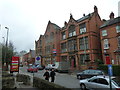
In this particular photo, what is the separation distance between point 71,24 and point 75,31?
285cm

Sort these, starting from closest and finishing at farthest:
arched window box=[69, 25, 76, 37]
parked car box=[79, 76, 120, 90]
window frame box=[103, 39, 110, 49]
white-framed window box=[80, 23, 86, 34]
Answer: parked car box=[79, 76, 120, 90], window frame box=[103, 39, 110, 49], white-framed window box=[80, 23, 86, 34], arched window box=[69, 25, 76, 37]

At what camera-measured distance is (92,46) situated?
92.9 feet

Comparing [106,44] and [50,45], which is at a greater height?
[50,45]

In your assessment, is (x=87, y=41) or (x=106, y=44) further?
(x=87, y=41)

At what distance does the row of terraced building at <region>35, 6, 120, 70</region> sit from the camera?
25.2 meters

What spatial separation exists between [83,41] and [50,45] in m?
16.9

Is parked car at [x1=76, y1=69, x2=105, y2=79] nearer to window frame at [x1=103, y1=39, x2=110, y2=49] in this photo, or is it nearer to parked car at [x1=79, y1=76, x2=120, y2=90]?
parked car at [x1=79, y1=76, x2=120, y2=90]

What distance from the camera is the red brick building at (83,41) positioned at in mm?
28750

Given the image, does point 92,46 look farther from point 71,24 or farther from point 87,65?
point 71,24

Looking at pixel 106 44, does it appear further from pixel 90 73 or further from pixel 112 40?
pixel 90 73

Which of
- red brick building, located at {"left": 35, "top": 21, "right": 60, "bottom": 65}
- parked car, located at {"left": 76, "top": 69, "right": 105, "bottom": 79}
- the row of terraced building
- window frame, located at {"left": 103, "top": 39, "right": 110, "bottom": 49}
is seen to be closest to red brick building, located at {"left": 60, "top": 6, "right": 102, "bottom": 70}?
the row of terraced building

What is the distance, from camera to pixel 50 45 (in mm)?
Result: 44250

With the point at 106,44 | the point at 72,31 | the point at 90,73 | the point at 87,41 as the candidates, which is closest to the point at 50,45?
the point at 72,31

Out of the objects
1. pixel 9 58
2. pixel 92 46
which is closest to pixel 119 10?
pixel 92 46
